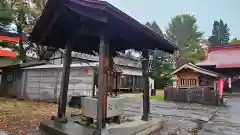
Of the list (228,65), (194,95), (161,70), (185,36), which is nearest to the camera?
(194,95)

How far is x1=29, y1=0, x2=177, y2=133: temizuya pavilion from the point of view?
3750mm

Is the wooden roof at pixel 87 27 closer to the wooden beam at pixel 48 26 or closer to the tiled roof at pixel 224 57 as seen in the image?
the wooden beam at pixel 48 26

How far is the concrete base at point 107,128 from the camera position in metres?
4.15

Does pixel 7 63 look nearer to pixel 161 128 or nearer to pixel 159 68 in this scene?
pixel 161 128

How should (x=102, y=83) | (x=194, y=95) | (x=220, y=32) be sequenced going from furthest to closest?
1. (x=220, y=32)
2. (x=194, y=95)
3. (x=102, y=83)

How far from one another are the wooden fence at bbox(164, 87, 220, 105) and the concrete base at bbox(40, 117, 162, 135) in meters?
8.65

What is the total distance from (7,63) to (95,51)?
1238 centimetres

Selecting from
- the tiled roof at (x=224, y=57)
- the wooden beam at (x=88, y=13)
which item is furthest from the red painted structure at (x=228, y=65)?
the wooden beam at (x=88, y=13)

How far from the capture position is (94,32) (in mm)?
4293

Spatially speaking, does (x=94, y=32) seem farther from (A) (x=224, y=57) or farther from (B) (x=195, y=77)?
(A) (x=224, y=57)

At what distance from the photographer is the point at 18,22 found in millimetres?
17797

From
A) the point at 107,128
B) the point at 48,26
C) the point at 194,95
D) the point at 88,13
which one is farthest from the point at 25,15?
the point at 107,128

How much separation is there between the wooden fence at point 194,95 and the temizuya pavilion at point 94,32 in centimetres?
812

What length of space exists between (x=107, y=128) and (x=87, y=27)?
8.04ft
